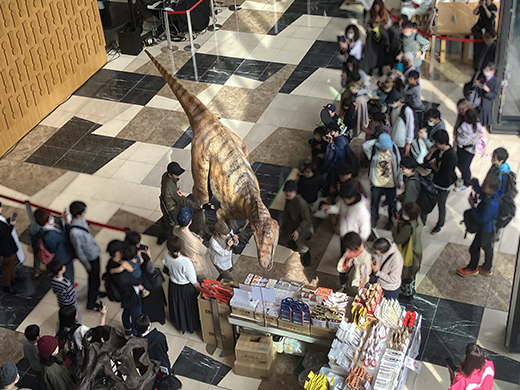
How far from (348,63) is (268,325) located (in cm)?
487

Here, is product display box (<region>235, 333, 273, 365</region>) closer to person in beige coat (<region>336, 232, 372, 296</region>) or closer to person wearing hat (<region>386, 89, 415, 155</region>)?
person in beige coat (<region>336, 232, 372, 296</region>)

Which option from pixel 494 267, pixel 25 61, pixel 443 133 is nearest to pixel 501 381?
pixel 494 267

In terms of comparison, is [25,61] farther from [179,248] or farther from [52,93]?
[179,248]

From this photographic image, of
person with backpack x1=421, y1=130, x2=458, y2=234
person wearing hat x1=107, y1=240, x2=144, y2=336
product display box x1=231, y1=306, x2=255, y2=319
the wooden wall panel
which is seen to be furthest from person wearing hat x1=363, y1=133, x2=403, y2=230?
the wooden wall panel

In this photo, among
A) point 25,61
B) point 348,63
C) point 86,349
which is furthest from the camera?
point 25,61

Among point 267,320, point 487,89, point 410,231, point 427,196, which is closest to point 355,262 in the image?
point 410,231

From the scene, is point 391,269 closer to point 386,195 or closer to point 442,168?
point 386,195

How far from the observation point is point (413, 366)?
6.27 m

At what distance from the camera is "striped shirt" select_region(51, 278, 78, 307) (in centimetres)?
728

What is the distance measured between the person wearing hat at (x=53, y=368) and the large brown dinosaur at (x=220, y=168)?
8.11 feet

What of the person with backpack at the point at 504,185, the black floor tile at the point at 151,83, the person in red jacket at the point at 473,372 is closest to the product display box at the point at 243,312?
the person in red jacket at the point at 473,372

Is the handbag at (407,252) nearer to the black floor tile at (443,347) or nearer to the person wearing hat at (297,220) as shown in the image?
the black floor tile at (443,347)

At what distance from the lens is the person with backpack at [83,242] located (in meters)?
7.68

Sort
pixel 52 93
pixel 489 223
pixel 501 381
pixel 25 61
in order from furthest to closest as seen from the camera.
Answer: pixel 52 93 → pixel 25 61 → pixel 489 223 → pixel 501 381
